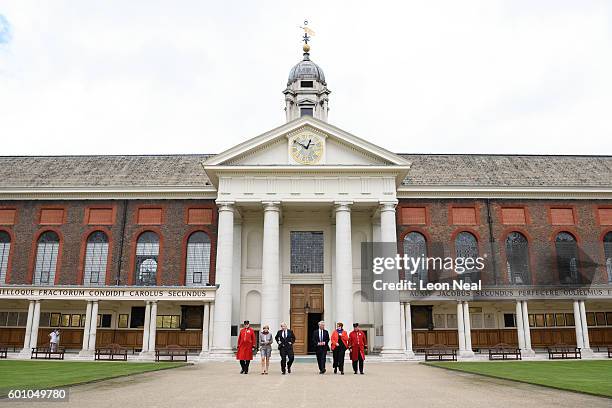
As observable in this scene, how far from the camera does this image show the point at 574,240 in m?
40.3

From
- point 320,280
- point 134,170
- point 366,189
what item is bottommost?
point 320,280

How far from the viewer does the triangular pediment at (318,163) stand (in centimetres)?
3588

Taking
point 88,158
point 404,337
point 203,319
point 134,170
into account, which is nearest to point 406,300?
point 404,337

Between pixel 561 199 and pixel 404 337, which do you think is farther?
pixel 561 199

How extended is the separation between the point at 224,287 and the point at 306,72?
78.8 ft

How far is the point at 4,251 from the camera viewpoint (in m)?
40.4

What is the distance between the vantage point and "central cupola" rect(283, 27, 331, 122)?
1893 inches

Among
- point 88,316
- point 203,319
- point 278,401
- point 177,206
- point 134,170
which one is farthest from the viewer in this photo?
point 134,170

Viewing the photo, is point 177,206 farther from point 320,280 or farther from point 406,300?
point 406,300

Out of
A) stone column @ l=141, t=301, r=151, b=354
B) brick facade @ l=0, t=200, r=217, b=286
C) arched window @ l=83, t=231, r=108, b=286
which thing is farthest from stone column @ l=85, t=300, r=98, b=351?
arched window @ l=83, t=231, r=108, b=286

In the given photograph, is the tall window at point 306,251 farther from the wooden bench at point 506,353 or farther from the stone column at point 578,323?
the stone column at point 578,323

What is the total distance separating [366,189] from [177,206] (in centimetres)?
1416

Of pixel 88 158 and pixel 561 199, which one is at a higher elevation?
pixel 88 158

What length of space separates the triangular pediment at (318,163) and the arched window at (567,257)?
47.0 feet
